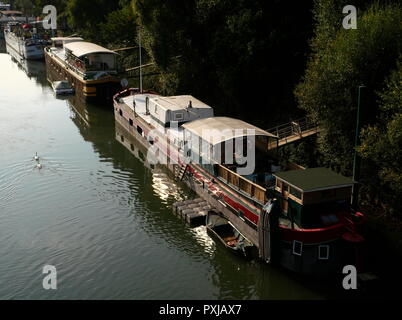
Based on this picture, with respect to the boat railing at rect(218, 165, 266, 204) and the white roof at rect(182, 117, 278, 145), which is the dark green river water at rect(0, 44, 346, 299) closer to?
the boat railing at rect(218, 165, 266, 204)

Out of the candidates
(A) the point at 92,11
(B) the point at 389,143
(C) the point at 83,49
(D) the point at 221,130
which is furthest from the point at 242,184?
(A) the point at 92,11

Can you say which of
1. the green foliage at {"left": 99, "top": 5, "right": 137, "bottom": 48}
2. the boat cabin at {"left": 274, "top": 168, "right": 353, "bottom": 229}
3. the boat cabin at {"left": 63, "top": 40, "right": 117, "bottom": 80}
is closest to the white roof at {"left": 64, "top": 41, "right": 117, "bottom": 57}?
the boat cabin at {"left": 63, "top": 40, "right": 117, "bottom": 80}

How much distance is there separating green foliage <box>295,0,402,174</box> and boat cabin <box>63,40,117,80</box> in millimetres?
36206

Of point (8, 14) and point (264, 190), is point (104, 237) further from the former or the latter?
point (8, 14)

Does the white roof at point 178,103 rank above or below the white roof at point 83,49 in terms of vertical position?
below

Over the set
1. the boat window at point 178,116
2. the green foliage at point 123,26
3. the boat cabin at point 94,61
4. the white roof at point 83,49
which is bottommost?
the boat window at point 178,116

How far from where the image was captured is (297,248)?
2412cm

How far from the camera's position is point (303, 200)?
78.2 feet

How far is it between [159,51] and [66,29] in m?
70.5

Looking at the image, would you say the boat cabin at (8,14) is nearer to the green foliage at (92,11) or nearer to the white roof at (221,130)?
the green foliage at (92,11)

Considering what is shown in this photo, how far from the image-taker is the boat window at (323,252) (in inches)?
944

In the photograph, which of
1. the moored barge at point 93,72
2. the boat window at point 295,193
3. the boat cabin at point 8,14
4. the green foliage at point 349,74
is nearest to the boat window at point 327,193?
the boat window at point 295,193

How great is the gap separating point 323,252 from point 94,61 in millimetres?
48489

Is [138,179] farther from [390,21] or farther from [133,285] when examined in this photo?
[390,21]
